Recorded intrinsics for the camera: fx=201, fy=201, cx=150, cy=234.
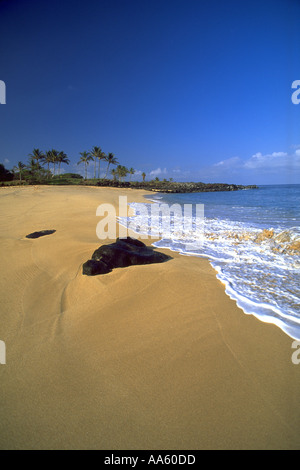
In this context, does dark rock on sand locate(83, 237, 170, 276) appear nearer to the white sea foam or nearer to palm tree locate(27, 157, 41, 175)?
the white sea foam

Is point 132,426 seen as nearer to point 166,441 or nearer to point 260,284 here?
point 166,441

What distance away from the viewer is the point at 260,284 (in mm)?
3502

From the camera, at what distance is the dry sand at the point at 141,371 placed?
56.4 inches

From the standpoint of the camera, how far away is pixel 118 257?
412cm

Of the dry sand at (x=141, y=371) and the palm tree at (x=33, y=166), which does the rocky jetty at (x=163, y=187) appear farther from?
the dry sand at (x=141, y=371)

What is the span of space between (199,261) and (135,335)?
2.70 meters

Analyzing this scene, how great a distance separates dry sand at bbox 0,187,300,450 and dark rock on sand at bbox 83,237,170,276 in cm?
40

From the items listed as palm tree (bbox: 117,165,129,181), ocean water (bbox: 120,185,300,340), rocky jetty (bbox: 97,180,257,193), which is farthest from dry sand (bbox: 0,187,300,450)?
palm tree (bbox: 117,165,129,181)

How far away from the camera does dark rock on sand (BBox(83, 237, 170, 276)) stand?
3.80 meters
